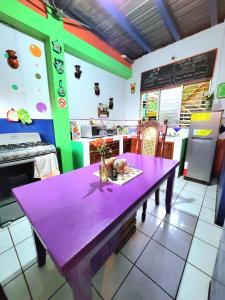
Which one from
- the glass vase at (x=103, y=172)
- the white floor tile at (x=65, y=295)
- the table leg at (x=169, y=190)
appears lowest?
the white floor tile at (x=65, y=295)

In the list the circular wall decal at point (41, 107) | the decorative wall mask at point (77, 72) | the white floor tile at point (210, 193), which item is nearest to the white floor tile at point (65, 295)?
the white floor tile at point (210, 193)

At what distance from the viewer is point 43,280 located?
1.03 meters

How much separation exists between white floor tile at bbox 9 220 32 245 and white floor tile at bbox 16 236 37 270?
0.07m

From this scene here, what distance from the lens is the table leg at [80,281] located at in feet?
1.69

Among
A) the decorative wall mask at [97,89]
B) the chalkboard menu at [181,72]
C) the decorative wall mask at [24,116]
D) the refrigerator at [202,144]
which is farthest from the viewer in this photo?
the decorative wall mask at [97,89]

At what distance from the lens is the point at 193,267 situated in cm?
111

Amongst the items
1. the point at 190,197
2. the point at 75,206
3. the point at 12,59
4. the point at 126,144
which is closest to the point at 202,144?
the point at 190,197

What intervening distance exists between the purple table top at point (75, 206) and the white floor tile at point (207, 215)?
103 cm

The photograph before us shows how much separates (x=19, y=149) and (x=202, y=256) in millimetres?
2338

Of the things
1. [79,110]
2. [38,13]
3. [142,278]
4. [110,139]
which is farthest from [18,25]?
[142,278]

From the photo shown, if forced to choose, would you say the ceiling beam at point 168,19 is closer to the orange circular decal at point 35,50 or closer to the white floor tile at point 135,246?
the orange circular decal at point 35,50

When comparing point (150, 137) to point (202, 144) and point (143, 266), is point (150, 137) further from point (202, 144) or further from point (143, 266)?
point (143, 266)

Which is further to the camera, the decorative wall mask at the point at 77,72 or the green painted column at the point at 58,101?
the decorative wall mask at the point at 77,72

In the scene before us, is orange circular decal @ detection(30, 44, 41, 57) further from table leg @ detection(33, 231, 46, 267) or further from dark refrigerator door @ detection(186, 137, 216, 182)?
dark refrigerator door @ detection(186, 137, 216, 182)
